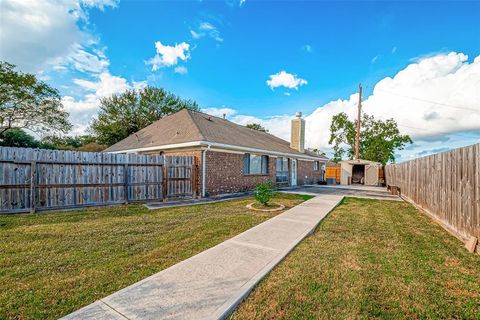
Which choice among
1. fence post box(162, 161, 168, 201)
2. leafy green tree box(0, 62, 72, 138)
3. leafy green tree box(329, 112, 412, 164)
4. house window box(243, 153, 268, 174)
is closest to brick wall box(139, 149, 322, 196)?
house window box(243, 153, 268, 174)

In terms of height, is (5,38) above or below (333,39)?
below

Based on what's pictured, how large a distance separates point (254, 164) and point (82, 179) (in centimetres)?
921

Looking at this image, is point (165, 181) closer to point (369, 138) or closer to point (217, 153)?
point (217, 153)

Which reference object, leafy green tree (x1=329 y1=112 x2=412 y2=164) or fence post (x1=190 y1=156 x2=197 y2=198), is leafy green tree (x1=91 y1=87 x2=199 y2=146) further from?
leafy green tree (x1=329 y1=112 x2=412 y2=164)

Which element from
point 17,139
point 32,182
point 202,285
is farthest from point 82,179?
point 17,139

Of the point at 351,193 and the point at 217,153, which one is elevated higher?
the point at 217,153

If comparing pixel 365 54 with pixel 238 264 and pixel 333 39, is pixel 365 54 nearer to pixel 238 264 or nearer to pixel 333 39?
pixel 333 39

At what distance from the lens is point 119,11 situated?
10.1m

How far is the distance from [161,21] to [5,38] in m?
8.65

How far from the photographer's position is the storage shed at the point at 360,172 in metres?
22.9

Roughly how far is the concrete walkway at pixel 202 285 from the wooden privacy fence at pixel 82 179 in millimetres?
6017

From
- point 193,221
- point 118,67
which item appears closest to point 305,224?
point 193,221

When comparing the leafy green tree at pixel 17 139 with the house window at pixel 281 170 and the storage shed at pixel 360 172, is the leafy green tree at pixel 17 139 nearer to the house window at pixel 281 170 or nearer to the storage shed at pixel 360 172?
the house window at pixel 281 170

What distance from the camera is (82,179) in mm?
8180
